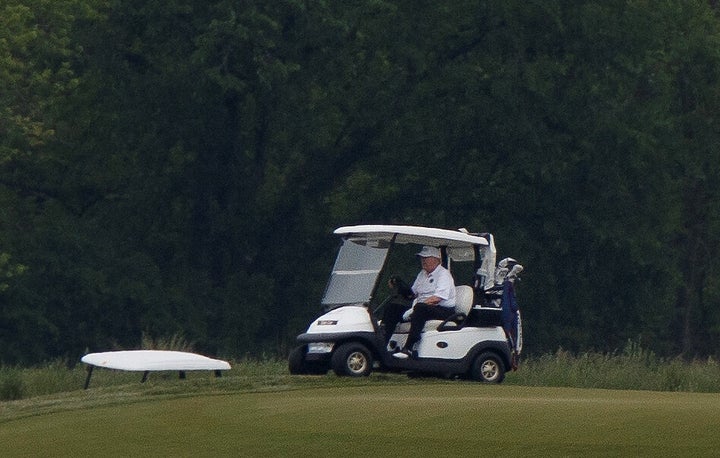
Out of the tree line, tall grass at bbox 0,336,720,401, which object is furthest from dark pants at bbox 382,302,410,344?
the tree line

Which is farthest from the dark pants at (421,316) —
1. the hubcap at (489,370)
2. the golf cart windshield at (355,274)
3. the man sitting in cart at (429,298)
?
the hubcap at (489,370)

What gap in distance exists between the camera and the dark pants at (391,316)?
60.0 feet

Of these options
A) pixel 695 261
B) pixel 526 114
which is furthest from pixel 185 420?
pixel 695 261

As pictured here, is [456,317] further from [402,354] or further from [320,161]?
[320,161]

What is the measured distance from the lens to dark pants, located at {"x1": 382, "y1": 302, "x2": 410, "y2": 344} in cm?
1830

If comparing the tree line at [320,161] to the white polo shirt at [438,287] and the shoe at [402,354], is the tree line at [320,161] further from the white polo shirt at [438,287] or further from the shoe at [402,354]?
the shoe at [402,354]

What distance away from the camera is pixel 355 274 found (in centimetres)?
1867

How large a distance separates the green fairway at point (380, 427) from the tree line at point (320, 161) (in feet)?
86.0

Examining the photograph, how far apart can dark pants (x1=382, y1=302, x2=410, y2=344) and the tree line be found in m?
22.7

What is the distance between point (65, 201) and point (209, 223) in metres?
3.70

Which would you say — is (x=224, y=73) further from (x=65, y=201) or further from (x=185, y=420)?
(x=185, y=420)

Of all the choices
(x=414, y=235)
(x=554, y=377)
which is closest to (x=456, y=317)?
(x=414, y=235)

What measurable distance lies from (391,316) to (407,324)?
18 centimetres

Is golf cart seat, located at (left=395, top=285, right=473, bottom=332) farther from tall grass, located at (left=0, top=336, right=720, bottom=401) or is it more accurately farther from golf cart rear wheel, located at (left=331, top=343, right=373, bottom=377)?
golf cart rear wheel, located at (left=331, top=343, right=373, bottom=377)
